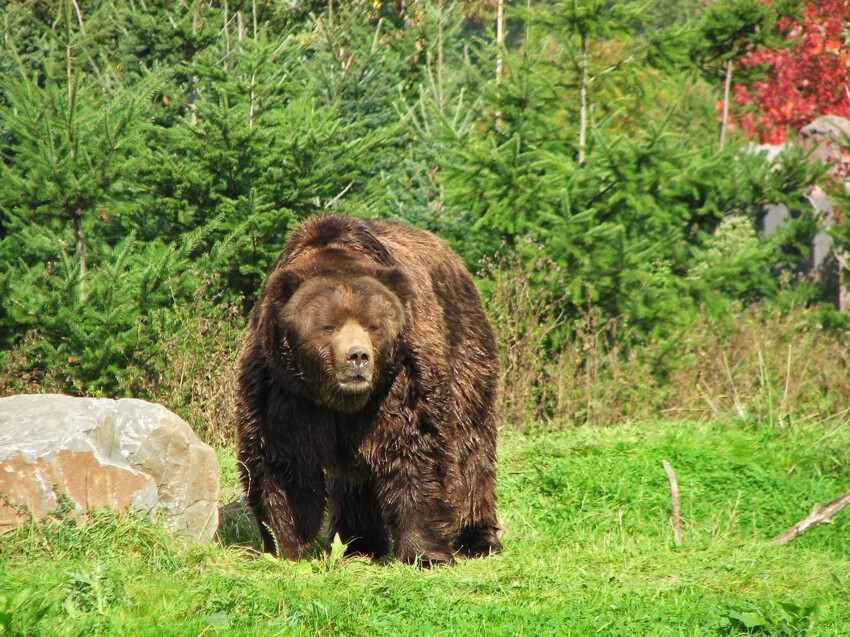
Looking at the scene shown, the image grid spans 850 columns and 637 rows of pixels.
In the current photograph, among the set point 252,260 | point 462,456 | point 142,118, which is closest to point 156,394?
point 252,260

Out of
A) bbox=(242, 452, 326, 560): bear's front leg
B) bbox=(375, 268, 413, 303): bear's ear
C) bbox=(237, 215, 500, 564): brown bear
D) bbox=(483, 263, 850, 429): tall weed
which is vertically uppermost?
bbox=(375, 268, 413, 303): bear's ear

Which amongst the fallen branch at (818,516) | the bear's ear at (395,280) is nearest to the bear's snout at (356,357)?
the bear's ear at (395,280)

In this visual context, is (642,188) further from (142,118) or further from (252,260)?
(142,118)

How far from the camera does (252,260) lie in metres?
9.18

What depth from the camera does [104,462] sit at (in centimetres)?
531

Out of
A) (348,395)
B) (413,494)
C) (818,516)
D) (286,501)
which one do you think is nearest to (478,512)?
(413,494)

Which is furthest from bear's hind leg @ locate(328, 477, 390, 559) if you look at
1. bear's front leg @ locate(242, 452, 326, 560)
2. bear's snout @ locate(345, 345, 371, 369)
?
bear's snout @ locate(345, 345, 371, 369)

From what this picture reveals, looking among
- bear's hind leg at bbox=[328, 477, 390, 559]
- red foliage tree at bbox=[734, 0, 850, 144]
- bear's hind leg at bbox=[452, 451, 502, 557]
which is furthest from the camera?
red foliage tree at bbox=[734, 0, 850, 144]

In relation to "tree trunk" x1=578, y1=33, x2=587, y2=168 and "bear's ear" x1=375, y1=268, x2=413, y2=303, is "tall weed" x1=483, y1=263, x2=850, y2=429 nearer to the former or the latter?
"tree trunk" x1=578, y1=33, x2=587, y2=168

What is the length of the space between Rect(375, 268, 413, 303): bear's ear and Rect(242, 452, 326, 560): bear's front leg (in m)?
1.01

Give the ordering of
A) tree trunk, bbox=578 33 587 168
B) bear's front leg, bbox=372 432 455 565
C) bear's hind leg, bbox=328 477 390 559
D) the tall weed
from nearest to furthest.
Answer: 1. bear's front leg, bbox=372 432 455 565
2. bear's hind leg, bbox=328 477 390 559
3. the tall weed
4. tree trunk, bbox=578 33 587 168

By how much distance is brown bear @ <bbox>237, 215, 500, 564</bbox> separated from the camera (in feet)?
16.3

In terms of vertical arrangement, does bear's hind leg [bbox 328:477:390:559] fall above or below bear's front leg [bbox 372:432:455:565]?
below

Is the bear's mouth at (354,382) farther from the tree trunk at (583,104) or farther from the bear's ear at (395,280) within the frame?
the tree trunk at (583,104)
